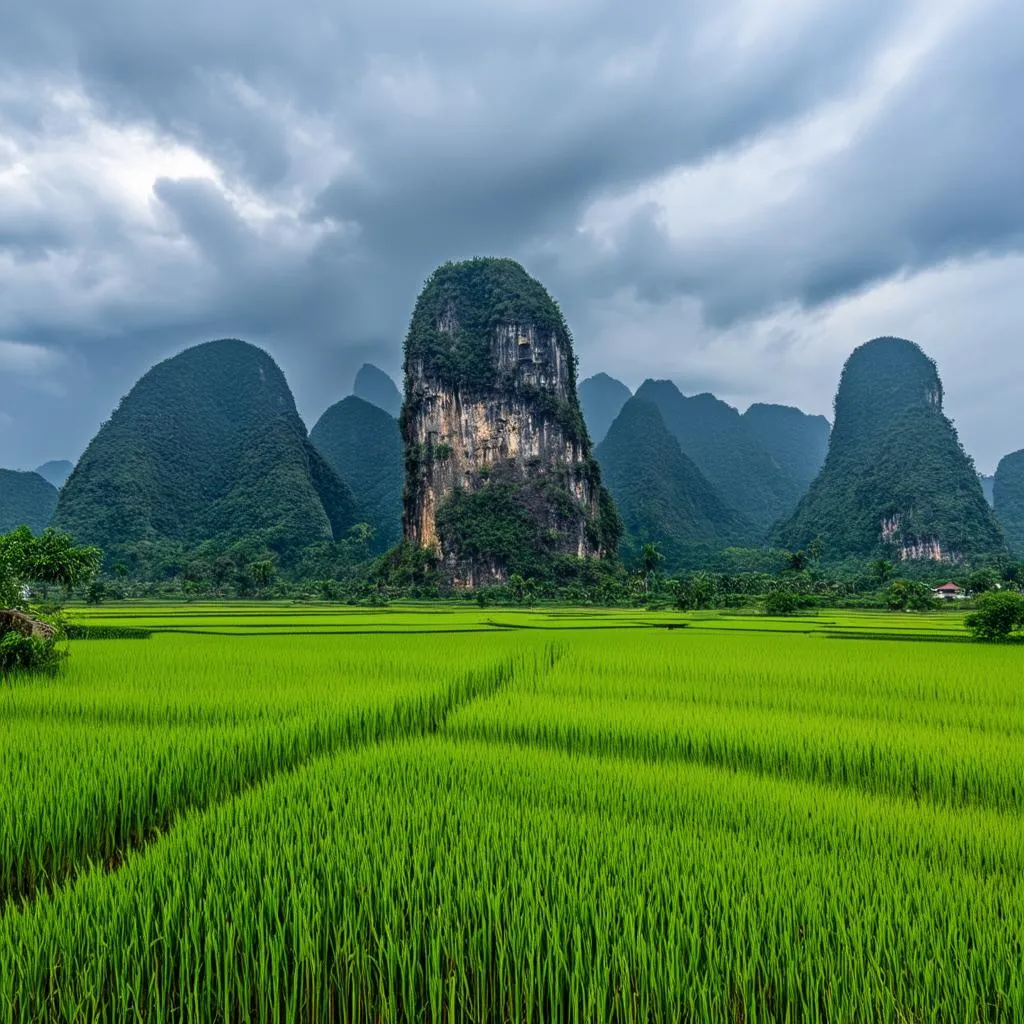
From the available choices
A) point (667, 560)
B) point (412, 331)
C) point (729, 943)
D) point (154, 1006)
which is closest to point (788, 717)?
point (729, 943)

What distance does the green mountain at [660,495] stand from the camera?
294 ft

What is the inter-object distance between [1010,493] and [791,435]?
72821 mm

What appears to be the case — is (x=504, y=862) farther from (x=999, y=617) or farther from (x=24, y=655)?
(x=999, y=617)

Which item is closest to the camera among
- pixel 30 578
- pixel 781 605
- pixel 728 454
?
pixel 30 578

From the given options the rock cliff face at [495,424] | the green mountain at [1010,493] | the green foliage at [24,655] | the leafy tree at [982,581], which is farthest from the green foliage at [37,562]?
the green mountain at [1010,493]

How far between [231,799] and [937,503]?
8051 cm

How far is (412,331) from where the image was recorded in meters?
72.6

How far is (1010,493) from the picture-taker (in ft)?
323

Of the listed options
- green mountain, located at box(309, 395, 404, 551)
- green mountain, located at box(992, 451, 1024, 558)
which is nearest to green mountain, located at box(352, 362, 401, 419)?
green mountain, located at box(309, 395, 404, 551)

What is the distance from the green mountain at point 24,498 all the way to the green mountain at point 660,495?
97972mm

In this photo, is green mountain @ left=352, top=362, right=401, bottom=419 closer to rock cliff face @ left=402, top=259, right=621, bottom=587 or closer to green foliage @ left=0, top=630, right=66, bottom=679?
rock cliff face @ left=402, top=259, right=621, bottom=587

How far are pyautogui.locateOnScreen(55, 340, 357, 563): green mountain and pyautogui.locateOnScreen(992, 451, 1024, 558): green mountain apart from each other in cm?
11265

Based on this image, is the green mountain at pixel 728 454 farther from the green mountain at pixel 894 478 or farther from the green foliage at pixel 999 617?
the green foliage at pixel 999 617

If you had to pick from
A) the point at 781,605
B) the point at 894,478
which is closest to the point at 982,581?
the point at 781,605
